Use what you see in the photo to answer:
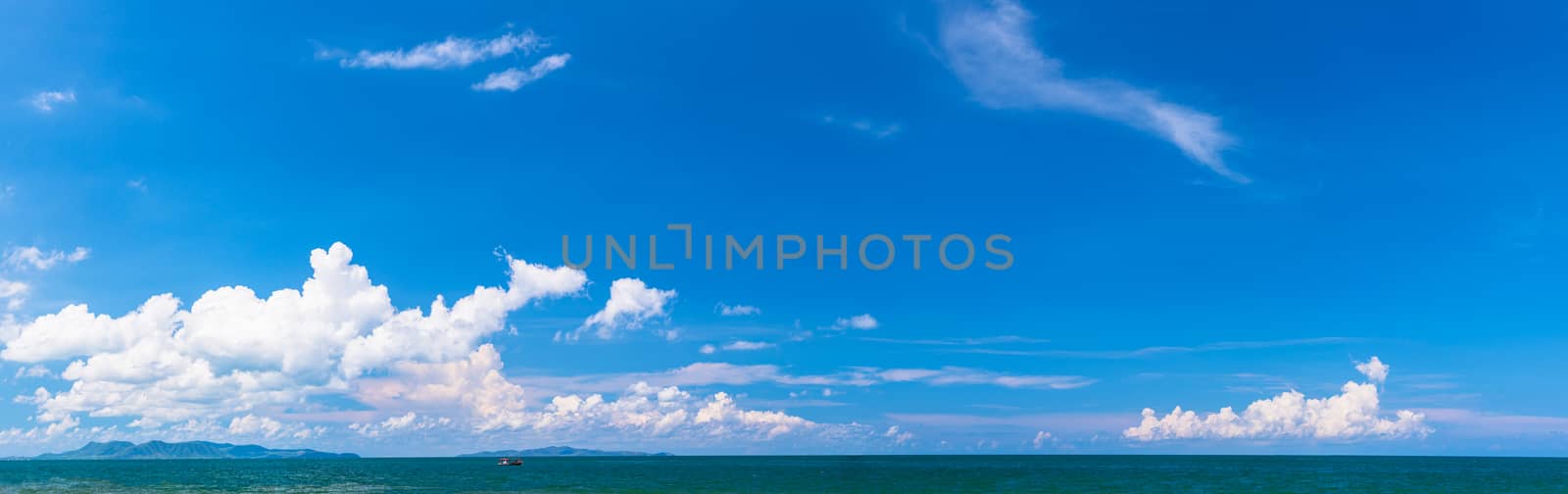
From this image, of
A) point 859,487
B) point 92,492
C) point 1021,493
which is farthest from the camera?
point 859,487

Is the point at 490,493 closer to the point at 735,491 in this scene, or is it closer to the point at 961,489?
the point at 735,491

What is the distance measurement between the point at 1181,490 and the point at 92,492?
133 m

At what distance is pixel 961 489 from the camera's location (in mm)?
121938

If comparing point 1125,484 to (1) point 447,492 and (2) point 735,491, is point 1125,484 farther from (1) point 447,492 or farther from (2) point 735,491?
(1) point 447,492

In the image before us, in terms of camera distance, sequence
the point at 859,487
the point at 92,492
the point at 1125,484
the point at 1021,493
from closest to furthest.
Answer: the point at 92,492, the point at 1021,493, the point at 859,487, the point at 1125,484

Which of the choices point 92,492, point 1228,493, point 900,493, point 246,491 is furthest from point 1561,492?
point 92,492

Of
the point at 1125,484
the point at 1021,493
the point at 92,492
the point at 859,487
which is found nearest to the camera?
the point at 92,492

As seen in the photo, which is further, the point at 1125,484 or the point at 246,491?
the point at 1125,484

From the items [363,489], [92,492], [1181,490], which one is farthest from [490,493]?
[1181,490]

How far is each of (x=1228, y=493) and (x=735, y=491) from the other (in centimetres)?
6196

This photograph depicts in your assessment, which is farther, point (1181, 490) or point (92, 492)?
point (1181, 490)

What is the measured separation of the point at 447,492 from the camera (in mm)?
120250

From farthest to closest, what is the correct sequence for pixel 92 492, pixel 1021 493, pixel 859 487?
pixel 859 487
pixel 1021 493
pixel 92 492

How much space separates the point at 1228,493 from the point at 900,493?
139 feet
